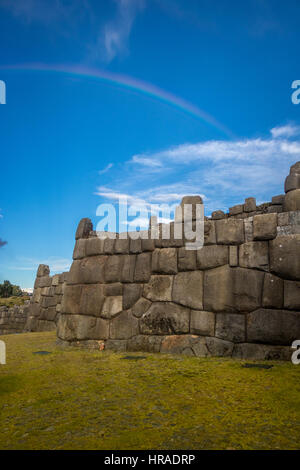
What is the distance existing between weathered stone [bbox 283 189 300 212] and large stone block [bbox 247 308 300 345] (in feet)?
5.25

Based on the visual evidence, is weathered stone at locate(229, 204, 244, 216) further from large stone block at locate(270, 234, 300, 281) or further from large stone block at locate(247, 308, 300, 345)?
large stone block at locate(247, 308, 300, 345)

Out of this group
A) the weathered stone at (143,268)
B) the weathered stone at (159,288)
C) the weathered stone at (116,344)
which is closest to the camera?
the weathered stone at (159,288)

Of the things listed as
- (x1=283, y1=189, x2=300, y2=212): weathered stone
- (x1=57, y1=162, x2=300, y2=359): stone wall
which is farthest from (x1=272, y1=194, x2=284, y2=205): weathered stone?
(x1=283, y1=189, x2=300, y2=212): weathered stone

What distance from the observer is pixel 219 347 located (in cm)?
512

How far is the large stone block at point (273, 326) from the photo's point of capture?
15.3 ft

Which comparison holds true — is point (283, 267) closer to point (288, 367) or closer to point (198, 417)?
point (288, 367)

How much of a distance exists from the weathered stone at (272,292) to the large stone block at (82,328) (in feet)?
10.1

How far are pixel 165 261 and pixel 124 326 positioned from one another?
146 centimetres

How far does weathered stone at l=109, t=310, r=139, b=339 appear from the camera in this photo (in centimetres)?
611

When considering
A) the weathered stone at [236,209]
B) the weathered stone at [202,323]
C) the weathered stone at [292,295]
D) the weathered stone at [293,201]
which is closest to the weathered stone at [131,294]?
the weathered stone at [202,323]

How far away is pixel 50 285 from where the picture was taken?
13133 mm

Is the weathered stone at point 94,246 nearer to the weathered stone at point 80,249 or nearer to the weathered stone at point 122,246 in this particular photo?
the weathered stone at point 80,249

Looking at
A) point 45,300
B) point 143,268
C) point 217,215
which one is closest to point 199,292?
point 143,268

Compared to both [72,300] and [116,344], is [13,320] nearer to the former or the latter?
[72,300]
